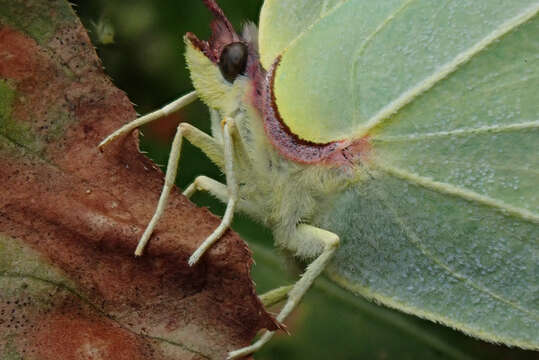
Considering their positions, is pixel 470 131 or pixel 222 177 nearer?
pixel 470 131

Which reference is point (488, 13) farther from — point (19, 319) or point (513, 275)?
point (19, 319)

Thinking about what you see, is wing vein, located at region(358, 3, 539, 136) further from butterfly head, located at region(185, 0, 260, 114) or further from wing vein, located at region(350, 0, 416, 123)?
butterfly head, located at region(185, 0, 260, 114)

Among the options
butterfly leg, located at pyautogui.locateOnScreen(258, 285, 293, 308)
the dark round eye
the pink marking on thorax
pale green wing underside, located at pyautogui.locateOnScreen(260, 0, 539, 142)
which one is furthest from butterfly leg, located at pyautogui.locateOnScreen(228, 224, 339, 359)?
the dark round eye

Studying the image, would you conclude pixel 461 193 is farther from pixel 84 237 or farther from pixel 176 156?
pixel 84 237

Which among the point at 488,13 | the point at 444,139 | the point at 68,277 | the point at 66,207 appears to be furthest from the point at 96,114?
the point at 488,13

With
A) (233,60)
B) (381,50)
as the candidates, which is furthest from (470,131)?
(233,60)

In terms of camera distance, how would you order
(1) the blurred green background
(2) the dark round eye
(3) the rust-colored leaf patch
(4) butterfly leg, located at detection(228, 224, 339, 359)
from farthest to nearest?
(1) the blurred green background
(2) the dark round eye
(4) butterfly leg, located at detection(228, 224, 339, 359)
(3) the rust-colored leaf patch

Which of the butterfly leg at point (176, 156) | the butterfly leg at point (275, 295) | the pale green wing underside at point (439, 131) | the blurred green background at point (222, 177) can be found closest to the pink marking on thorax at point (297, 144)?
the pale green wing underside at point (439, 131)
